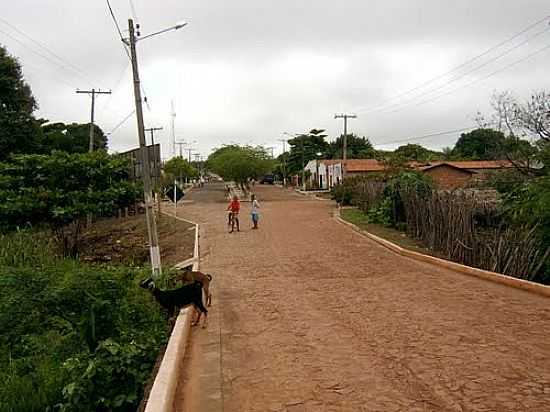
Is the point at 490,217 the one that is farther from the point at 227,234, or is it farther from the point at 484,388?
the point at 484,388

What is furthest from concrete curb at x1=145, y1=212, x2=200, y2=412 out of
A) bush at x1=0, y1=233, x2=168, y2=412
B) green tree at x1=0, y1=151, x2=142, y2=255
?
green tree at x1=0, y1=151, x2=142, y2=255

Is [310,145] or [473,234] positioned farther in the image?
[310,145]

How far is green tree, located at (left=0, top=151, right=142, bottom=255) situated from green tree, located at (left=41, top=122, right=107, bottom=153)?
21.7 m

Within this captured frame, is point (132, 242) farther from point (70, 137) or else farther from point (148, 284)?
point (70, 137)

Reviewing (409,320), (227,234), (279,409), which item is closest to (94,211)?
(227,234)

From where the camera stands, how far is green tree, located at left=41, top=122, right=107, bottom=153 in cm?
4592

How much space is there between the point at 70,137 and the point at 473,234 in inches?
1633

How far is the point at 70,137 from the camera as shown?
49.5 metres

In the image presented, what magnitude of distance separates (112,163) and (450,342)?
55.9ft

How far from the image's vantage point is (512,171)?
18.7 meters

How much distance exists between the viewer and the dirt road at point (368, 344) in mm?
5664

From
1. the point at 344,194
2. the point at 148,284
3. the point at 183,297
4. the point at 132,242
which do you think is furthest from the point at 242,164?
the point at 183,297

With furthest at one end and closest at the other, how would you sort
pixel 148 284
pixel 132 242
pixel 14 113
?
pixel 14 113
pixel 132 242
pixel 148 284

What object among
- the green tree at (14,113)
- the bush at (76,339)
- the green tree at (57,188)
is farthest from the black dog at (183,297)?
the green tree at (14,113)
